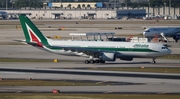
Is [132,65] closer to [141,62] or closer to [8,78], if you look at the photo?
[141,62]

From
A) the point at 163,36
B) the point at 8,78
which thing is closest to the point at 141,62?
the point at 8,78

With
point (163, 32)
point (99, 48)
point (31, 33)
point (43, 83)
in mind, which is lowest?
point (163, 32)

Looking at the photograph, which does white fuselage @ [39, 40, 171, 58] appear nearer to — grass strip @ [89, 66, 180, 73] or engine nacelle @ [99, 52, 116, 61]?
engine nacelle @ [99, 52, 116, 61]

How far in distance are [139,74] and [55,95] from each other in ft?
60.2

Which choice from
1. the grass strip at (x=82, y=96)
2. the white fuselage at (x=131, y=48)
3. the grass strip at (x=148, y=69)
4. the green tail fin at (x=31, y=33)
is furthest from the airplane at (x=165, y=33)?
the grass strip at (x=82, y=96)

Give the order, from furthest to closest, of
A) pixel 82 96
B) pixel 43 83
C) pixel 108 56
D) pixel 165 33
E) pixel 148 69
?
pixel 165 33 → pixel 108 56 → pixel 148 69 → pixel 43 83 → pixel 82 96

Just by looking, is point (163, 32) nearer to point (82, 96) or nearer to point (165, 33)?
point (165, 33)

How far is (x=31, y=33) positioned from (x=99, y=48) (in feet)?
32.2

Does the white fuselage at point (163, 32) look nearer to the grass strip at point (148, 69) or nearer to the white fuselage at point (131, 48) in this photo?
the white fuselage at point (131, 48)

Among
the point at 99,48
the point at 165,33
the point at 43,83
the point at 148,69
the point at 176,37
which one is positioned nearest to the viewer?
the point at 43,83

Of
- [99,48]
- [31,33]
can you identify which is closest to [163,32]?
[99,48]

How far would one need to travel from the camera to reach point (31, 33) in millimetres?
79125

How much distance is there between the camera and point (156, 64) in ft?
250

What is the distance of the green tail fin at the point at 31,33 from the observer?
79.2 meters
